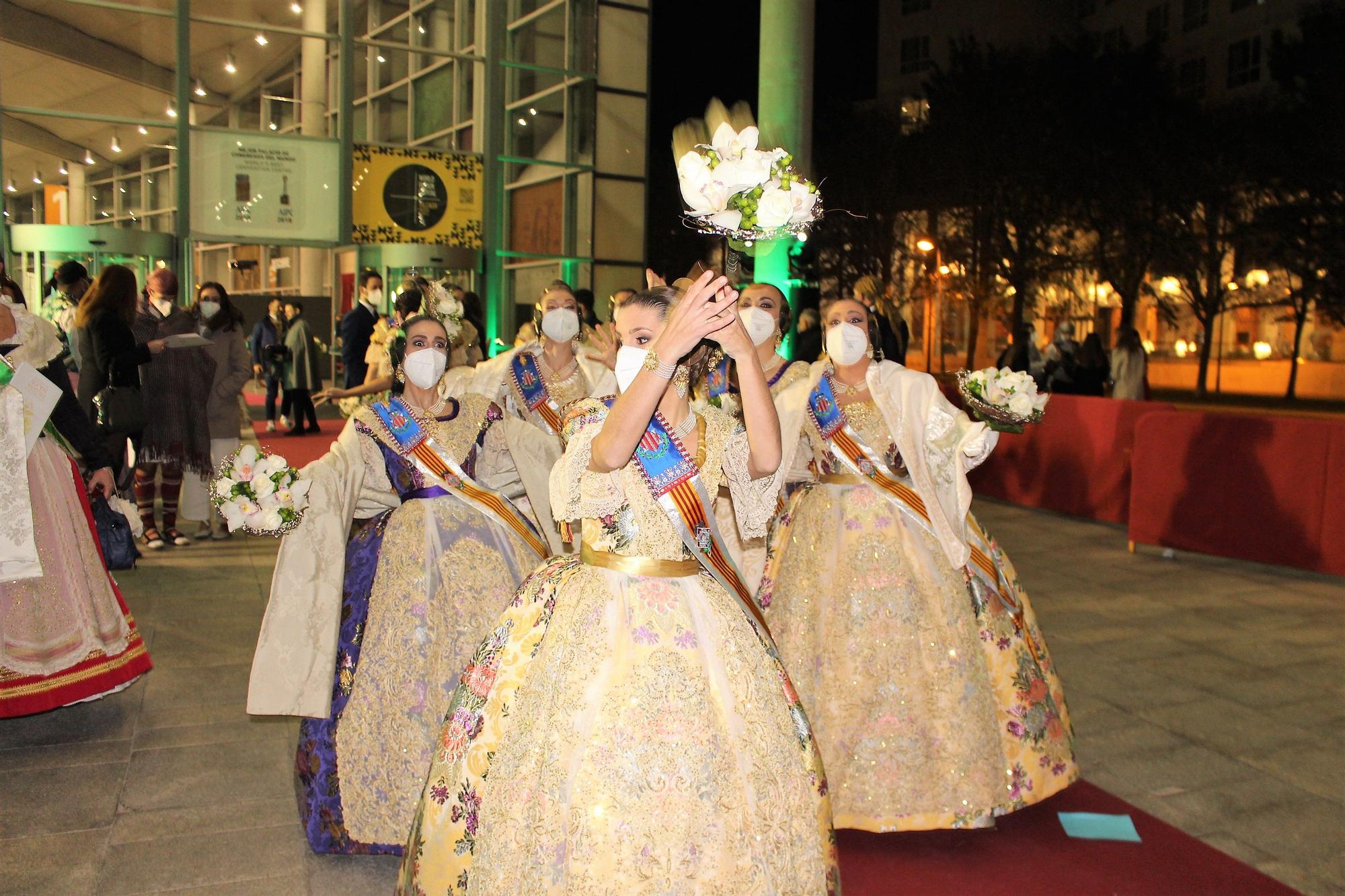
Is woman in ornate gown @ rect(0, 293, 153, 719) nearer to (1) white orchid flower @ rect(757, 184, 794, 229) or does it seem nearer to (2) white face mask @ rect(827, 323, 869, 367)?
(2) white face mask @ rect(827, 323, 869, 367)

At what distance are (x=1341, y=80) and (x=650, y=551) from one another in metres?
23.8

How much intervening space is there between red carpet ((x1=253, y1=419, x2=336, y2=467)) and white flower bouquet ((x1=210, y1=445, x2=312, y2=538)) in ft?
25.7

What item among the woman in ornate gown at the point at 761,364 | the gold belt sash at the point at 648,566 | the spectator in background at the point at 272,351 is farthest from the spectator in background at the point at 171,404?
the gold belt sash at the point at 648,566

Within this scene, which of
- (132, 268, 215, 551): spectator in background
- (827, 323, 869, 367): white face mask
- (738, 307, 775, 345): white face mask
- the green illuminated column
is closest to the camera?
(827, 323, 869, 367): white face mask

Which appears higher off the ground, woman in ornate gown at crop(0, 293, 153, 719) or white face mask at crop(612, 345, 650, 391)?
white face mask at crop(612, 345, 650, 391)

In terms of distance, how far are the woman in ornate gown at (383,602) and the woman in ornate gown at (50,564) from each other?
1.54 metres

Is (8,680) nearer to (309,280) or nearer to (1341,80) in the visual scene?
(309,280)

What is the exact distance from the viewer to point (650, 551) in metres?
2.55

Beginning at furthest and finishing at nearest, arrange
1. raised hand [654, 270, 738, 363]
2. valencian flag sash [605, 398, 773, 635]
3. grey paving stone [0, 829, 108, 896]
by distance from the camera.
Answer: grey paving stone [0, 829, 108, 896]
valencian flag sash [605, 398, 773, 635]
raised hand [654, 270, 738, 363]

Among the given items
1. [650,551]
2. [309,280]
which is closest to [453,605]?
[650,551]

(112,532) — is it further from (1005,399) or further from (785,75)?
(785,75)

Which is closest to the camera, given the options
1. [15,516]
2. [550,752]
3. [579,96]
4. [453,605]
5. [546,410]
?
[550,752]

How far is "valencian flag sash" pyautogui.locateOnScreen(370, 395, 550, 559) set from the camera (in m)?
3.62

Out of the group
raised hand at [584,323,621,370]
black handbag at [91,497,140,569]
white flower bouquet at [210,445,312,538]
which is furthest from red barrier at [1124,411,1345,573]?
black handbag at [91,497,140,569]
